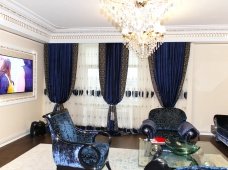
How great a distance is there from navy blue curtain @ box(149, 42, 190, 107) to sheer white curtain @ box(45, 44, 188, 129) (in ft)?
0.77

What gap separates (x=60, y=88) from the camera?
645cm

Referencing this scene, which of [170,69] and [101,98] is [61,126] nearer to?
[101,98]

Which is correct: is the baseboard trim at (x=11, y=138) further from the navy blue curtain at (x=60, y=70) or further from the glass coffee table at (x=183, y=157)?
the glass coffee table at (x=183, y=157)

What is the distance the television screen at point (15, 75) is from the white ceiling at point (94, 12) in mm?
1118

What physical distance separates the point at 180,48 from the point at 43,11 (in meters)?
3.35

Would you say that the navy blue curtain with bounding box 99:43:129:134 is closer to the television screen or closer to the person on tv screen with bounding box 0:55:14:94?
the television screen

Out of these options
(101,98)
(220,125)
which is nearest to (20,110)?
(101,98)

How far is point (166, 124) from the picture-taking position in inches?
203

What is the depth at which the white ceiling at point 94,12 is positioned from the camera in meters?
4.05

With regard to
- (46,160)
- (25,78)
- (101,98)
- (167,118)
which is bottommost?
(46,160)

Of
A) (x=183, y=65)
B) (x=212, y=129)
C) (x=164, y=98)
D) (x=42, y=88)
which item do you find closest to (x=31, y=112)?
(x=42, y=88)

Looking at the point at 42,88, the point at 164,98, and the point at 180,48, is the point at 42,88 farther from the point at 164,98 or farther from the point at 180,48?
the point at 180,48

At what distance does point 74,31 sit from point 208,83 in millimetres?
3708

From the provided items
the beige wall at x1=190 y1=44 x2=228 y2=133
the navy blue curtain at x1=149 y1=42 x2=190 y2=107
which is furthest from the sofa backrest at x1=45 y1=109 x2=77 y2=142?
the beige wall at x1=190 y1=44 x2=228 y2=133
